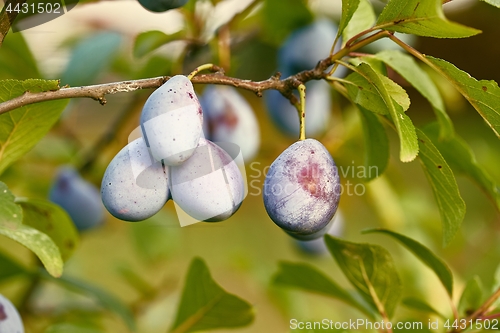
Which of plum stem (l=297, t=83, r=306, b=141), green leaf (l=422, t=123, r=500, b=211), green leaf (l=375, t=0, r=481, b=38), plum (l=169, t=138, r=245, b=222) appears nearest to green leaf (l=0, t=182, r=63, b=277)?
plum (l=169, t=138, r=245, b=222)

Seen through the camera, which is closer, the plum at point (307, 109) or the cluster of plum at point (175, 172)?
the cluster of plum at point (175, 172)

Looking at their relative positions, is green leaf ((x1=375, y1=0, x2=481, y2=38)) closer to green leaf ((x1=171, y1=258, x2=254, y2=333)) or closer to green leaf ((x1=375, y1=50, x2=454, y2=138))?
green leaf ((x1=375, y1=50, x2=454, y2=138))

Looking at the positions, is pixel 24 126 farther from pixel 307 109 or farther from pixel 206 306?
pixel 307 109

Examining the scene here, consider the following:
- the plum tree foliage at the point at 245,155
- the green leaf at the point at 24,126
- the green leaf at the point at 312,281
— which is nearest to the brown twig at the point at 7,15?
the plum tree foliage at the point at 245,155

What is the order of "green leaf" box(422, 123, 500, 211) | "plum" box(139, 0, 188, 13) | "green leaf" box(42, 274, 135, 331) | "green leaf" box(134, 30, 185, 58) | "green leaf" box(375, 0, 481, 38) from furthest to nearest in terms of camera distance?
"green leaf" box(134, 30, 185, 58)
"green leaf" box(42, 274, 135, 331)
"green leaf" box(422, 123, 500, 211)
"plum" box(139, 0, 188, 13)
"green leaf" box(375, 0, 481, 38)

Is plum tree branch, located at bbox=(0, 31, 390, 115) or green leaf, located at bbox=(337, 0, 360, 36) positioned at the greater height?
green leaf, located at bbox=(337, 0, 360, 36)

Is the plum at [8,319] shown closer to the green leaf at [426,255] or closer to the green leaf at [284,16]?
the green leaf at [426,255]

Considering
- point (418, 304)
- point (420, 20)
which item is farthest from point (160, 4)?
point (418, 304)
